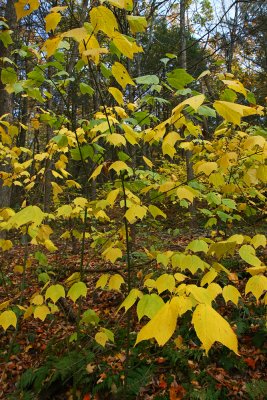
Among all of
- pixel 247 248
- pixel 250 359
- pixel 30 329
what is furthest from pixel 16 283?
pixel 247 248

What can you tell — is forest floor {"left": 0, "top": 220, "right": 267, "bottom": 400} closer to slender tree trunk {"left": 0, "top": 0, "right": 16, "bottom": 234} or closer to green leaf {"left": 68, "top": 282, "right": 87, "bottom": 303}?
green leaf {"left": 68, "top": 282, "right": 87, "bottom": 303}

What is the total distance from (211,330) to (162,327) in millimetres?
129

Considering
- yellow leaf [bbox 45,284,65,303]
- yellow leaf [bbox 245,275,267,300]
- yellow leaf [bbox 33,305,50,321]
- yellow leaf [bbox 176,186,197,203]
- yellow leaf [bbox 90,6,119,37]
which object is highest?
yellow leaf [bbox 90,6,119,37]

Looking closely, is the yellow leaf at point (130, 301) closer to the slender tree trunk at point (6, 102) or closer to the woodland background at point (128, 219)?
the woodland background at point (128, 219)

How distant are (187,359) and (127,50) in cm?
338

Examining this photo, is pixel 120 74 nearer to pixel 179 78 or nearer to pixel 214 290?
pixel 179 78

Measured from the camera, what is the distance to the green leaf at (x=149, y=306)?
1.48 metres

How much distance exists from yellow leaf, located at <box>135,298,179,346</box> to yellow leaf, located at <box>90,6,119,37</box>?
3.31 ft

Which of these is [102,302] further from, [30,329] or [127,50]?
[127,50]

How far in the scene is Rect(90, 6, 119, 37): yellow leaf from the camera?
1173mm

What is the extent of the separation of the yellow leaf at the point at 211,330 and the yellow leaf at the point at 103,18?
103cm

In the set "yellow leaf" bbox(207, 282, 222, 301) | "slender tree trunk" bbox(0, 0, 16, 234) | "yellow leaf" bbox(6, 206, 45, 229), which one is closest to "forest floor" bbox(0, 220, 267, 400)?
"yellow leaf" bbox(6, 206, 45, 229)

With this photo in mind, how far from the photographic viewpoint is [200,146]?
10.1 ft

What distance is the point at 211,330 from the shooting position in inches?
32.9
